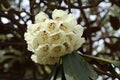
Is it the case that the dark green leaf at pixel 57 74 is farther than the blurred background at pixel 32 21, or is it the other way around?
the blurred background at pixel 32 21

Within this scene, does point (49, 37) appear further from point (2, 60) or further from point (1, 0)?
point (2, 60)

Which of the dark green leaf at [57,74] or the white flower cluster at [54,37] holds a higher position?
the white flower cluster at [54,37]

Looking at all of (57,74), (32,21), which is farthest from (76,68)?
(32,21)

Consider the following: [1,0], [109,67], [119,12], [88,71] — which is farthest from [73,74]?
[119,12]

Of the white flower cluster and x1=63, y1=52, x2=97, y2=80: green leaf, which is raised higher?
the white flower cluster
